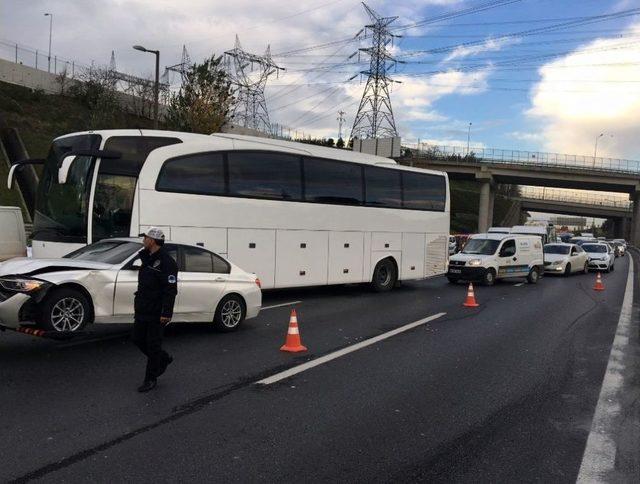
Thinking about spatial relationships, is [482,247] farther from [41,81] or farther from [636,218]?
[636,218]

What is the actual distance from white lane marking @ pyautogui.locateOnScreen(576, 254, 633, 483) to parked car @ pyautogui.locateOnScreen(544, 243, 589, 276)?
18.3 meters

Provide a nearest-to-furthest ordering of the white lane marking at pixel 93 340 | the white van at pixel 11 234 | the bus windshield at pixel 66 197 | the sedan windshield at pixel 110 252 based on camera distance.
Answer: the white lane marking at pixel 93 340, the sedan windshield at pixel 110 252, the bus windshield at pixel 66 197, the white van at pixel 11 234

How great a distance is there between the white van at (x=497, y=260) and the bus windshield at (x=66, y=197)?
13.4 meters

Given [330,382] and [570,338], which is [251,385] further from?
[570,338]

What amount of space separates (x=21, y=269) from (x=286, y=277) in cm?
759

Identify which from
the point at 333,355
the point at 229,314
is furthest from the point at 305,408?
the point at 229,314

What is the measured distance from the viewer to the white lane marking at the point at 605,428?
4.43 metres

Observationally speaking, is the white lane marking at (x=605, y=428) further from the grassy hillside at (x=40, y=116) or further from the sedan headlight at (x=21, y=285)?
the grassy hillside at (x=40, y=116)

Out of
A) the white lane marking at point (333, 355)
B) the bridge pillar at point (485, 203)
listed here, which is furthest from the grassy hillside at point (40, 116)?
the bridge pillar at point (485, 203)

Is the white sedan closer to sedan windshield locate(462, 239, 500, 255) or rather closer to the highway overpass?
sedan windshield locate(462, 239, 500, 255)

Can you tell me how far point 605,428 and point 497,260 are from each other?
16.1 meters

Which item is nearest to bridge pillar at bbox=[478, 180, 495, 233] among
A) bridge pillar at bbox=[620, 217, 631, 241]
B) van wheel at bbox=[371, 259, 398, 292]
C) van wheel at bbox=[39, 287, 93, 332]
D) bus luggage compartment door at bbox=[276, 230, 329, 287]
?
van wheel at bbox=[371, 259, 398, 292]

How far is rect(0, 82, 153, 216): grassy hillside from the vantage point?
39.6 metres

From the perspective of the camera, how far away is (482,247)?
21.7 metres
